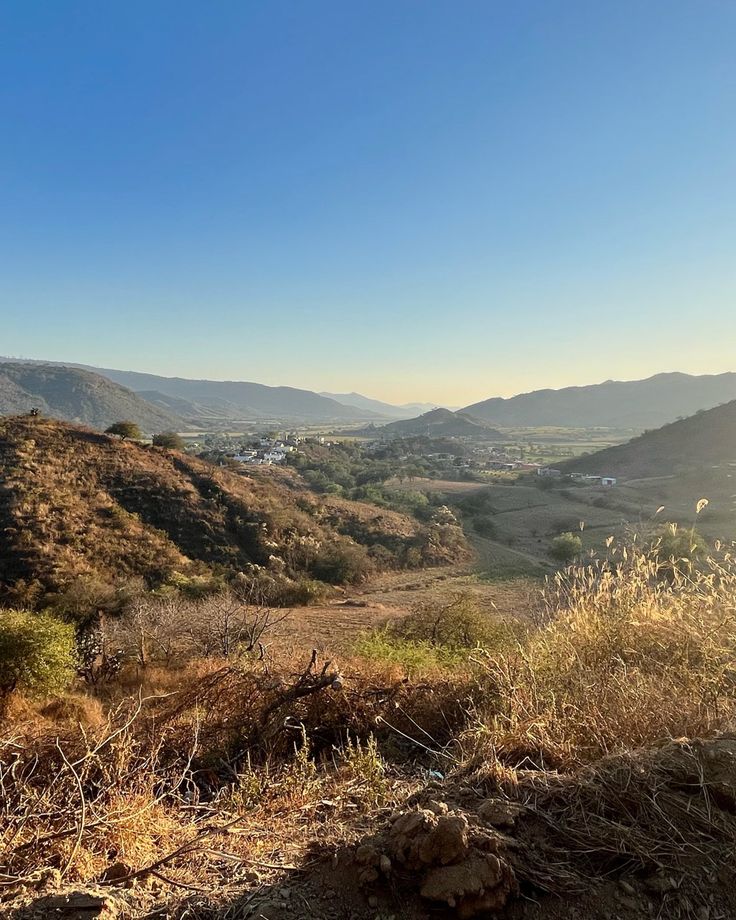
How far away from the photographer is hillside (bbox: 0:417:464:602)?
21.8 m

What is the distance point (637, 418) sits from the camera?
648 feet

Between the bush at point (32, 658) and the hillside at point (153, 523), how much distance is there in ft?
38.4

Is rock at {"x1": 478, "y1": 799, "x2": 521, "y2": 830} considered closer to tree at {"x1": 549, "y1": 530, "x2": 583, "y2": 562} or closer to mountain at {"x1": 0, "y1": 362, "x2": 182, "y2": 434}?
tree at {"x1": 549, "y1": 530, "x2": 583, "y2": 562}

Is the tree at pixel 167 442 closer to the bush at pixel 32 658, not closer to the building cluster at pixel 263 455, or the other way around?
the building cluster at pixel 263 455

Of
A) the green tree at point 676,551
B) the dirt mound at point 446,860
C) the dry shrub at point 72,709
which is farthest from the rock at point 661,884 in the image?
the dry shrub at point 72,709

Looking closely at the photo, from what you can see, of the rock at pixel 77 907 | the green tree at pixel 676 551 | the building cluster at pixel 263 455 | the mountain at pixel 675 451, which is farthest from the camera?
the mountain at pixel 675 451

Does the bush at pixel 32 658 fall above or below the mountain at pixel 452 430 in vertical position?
below

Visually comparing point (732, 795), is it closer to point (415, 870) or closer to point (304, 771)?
point (415, 870)

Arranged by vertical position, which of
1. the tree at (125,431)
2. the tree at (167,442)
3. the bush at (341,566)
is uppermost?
the tree at (125,431)

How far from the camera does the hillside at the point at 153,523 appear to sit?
71.6 ft

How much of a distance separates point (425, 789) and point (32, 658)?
7.84m

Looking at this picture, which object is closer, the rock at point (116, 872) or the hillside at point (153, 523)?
the rock at point (116, 872)

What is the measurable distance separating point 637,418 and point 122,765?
224m

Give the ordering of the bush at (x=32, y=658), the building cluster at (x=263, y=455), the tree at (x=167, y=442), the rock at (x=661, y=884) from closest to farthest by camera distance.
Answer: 1. the rock at (x=661, y=884)
2. the bush at (x=32, y=658)
3. the tree at (x=167, y=442)
4. the building cluster at (x=263, y=455)
